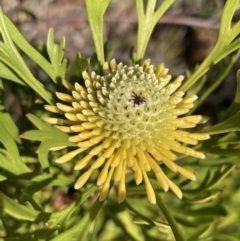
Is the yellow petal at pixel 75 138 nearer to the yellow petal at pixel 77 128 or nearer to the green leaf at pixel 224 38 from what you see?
the yellow petal at pixel 77 128

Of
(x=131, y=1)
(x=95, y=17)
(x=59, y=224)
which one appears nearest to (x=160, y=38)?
(x=131, y=1)

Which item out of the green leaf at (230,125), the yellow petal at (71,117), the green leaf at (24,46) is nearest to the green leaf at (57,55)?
the green leaf at (24,46)

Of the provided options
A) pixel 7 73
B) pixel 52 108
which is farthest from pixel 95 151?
pixel 7 73

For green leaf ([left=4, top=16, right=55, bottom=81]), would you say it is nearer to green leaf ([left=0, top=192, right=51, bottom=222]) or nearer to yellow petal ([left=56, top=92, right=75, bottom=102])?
yellow petal ([left=56, top=92, right=75, bottom=102])

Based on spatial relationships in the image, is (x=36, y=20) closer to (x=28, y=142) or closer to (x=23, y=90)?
(x=23, y=90)

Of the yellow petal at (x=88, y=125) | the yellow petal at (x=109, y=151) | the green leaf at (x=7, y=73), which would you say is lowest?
the yellow petal at (x=109, y=151)

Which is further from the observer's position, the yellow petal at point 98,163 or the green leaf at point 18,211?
the yellow petal at point 98,163
